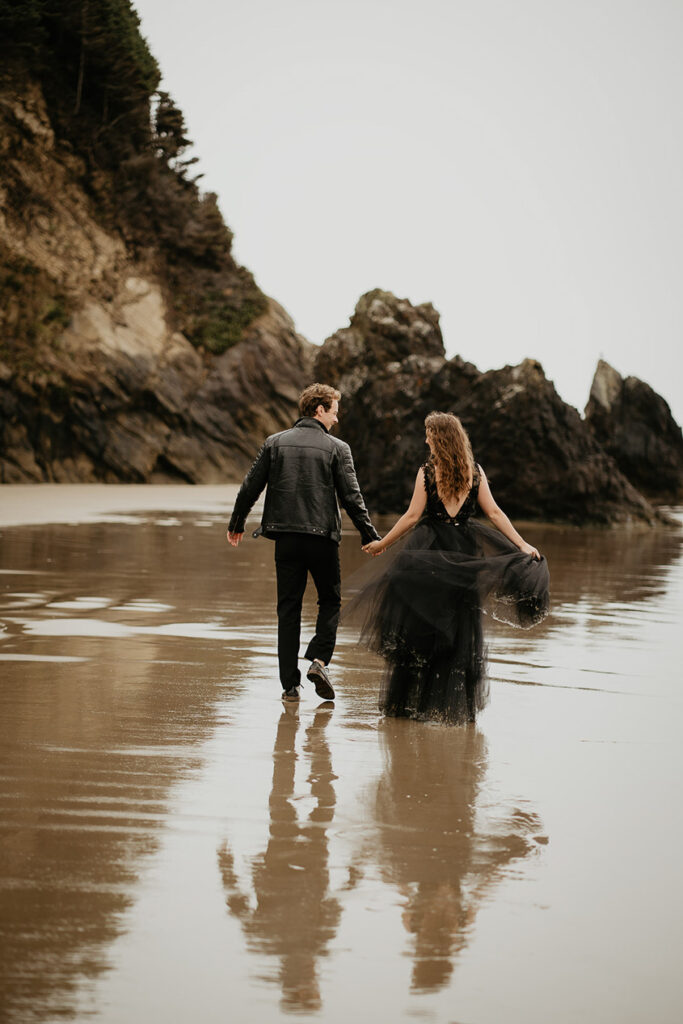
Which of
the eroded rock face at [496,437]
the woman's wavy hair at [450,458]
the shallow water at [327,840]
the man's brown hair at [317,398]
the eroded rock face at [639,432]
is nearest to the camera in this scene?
the shallow water at [327,840]

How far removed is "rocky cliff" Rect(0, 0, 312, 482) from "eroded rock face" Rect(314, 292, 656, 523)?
1472cm

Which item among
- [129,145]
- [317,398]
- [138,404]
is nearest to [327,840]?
[317,398]

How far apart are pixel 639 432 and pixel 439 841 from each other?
1367 inches

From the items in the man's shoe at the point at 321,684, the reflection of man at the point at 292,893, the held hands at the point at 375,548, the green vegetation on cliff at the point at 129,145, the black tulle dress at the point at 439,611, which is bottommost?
the reflection of man at the point at 292,893

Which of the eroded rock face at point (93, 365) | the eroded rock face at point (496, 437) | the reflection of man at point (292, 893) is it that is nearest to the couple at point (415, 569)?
the reflection of man at point (292, 893)

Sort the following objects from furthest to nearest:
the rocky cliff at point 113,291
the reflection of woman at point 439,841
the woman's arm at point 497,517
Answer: the rocky cliff at point 113,291, the woman's arm at point 497,517, the reflection of woman at point 439,841

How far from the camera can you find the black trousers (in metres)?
7.08

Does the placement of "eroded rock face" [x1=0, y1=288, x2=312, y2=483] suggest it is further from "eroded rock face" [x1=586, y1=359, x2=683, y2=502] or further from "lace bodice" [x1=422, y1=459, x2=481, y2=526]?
"lace bodice" [x1=422, y1=459, x2=481, y2=526]

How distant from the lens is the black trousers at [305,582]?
23.2ft

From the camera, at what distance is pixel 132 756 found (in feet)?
17.9

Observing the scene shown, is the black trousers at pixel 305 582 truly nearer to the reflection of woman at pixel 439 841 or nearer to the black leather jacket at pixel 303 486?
the black leather jacket at pixel 303 486

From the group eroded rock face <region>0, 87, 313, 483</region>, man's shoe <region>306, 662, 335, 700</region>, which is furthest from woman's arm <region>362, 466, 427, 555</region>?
eroded rock face <region>0, 87, 313, 483</region>

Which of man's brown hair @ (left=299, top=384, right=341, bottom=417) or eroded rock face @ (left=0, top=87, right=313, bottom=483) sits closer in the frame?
man's brown hair @ (left=299, top=384, right=341, bottom=417)

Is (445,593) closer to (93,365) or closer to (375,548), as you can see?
(375,548)
